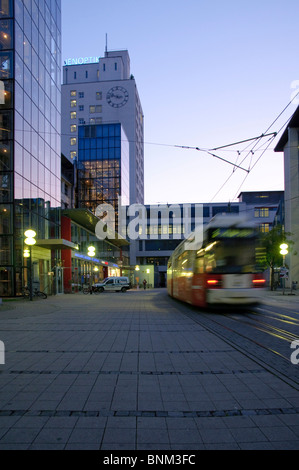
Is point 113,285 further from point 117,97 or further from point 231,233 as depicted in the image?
point 117,97

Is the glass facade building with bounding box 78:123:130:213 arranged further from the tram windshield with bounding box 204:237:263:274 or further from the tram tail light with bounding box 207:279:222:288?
the tram tail light with bounding box 207:279:222:288

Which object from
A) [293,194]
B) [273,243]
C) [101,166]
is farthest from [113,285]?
[101,166]

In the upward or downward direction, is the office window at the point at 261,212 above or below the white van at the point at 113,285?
above

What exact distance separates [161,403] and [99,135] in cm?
7079

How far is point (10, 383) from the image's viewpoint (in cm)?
566

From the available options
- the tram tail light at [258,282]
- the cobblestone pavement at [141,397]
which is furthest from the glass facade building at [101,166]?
the cobblestone pavement at [141,397]

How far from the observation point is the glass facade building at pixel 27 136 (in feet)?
84.4

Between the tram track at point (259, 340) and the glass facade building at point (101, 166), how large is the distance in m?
58.8

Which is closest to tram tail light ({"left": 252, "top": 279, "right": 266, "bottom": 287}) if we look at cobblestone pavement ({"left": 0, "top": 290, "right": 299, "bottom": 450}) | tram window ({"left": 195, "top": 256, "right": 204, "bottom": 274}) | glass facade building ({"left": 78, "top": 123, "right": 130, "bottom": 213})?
tram window ({"left": 195, "top": 256, "right": 204, "bottom": 274})

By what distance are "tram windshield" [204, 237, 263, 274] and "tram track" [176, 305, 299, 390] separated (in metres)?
1.84

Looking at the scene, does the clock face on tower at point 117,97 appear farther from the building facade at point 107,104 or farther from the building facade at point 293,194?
the building facade at point 293,194

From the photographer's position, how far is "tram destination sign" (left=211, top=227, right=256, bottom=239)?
48.3 ft

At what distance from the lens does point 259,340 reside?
9164mm
